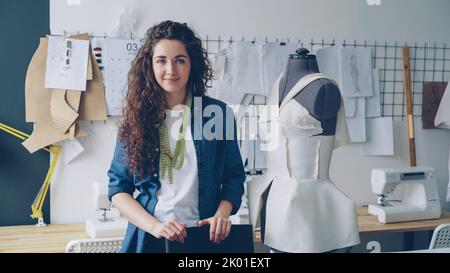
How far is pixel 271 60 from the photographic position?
54.7 inches

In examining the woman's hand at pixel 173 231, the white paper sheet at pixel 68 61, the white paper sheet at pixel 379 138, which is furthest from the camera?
the white paper sheet at pixel 379 138

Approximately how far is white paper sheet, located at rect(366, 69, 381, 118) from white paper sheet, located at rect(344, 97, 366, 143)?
18 mm

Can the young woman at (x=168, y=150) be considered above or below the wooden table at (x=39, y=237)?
above

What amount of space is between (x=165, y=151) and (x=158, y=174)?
0.05 m

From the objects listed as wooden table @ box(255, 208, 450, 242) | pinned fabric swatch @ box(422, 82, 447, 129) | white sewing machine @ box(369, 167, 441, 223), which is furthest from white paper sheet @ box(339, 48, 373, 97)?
wooden table @ box(255, 208, 450, 242)

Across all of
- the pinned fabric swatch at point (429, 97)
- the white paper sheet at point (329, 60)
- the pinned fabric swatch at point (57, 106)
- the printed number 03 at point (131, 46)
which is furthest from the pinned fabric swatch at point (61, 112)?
the pinned fabric swatch at point (429, 97)

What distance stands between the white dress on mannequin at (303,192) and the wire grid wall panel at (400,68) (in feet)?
1.31

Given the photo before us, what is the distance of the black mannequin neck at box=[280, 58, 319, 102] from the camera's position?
1034mm

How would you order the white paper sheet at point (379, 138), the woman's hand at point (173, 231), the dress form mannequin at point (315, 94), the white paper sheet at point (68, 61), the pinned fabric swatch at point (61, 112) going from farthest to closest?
1. the white paper sheet at point (379, 138)
2. the pinned fabric swatch at point (61, 112)
3. the white paper sheet at point (68, 61)
4. the dress form mannequin at point (315, 94)
5. the woman's hand at point (173, 231)

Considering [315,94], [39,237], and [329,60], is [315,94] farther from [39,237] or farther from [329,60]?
[39,237]

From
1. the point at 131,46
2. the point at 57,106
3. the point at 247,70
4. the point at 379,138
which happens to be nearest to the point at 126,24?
the point at 131,46

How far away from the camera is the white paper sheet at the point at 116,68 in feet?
3.88

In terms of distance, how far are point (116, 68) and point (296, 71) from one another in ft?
1.62

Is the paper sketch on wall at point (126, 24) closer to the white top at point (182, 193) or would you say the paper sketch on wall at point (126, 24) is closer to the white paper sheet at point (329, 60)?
the white top at point (182, 193)
